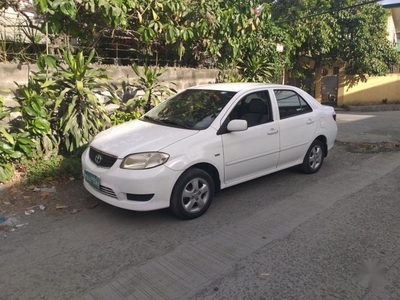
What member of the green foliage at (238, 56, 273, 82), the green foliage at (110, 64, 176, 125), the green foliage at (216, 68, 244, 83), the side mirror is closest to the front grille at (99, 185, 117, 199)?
the side mirror

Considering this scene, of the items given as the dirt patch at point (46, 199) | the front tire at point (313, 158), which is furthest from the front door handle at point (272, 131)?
the dirt patch at point (46, 199)

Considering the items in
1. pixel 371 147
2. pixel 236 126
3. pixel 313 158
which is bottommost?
pixel 371 147

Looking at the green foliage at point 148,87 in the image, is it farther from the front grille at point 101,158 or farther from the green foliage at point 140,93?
the front grille at point 101,158

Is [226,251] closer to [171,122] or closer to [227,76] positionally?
[171,122]

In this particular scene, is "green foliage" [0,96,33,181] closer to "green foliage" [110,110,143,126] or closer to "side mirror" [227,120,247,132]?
"green foliage" [110,110,143,126]

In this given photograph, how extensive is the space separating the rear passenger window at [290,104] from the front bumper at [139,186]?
2.10 m

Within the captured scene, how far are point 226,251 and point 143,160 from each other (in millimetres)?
1290

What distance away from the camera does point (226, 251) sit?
10.8 ft

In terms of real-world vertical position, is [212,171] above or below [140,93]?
below

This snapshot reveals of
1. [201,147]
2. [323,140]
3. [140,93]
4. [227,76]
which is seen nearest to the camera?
[201,147]

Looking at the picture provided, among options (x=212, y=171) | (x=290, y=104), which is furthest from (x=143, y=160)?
(x=290, y=104)

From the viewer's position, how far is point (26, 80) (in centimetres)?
564

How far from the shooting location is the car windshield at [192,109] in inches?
171

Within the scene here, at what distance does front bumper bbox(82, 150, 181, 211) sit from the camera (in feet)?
11.9
